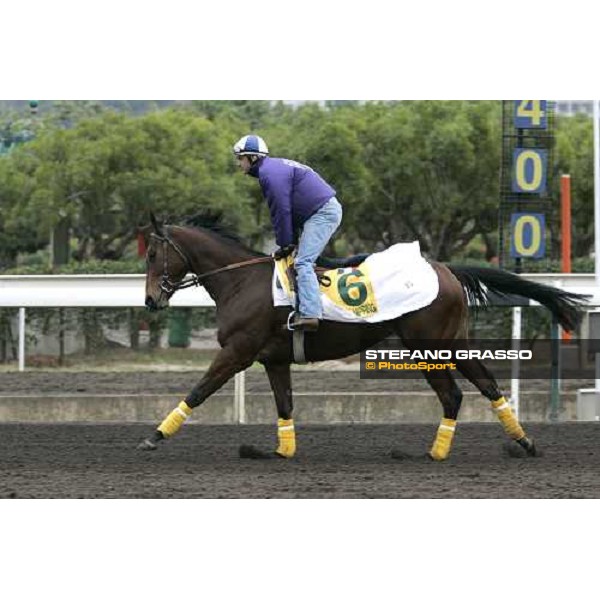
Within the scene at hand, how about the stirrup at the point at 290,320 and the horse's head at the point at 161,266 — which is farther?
the horse's head at the point at 161,266

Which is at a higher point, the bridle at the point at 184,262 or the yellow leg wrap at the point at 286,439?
the bridle at the point at 184,262

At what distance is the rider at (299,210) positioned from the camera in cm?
879

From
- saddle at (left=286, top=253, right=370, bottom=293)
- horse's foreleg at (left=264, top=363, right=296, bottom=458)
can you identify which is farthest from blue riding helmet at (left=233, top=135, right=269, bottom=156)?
horse's foreleg at (left=264, top=363, right=296, bottom=458)

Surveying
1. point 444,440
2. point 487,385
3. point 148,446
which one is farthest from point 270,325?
point 487,385

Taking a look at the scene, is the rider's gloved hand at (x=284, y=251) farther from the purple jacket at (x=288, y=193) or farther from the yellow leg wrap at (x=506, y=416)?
the yellow leg wrap at (x=506, y=416)

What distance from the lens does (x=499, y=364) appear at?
14.0 metres

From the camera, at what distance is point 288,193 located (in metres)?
8.80

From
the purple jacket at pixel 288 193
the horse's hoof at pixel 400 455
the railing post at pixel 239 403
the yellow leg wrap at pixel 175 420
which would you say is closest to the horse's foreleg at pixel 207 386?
the yellow leg wrap at pixel 175 420

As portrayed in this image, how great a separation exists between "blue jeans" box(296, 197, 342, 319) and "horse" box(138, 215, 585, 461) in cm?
24

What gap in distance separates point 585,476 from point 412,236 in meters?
16.8

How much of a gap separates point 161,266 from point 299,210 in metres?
1.05

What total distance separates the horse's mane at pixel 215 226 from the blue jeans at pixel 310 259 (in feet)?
2.15

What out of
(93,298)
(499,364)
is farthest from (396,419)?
(93,298)

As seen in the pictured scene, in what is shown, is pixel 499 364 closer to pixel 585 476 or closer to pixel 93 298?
pixel 93 298
